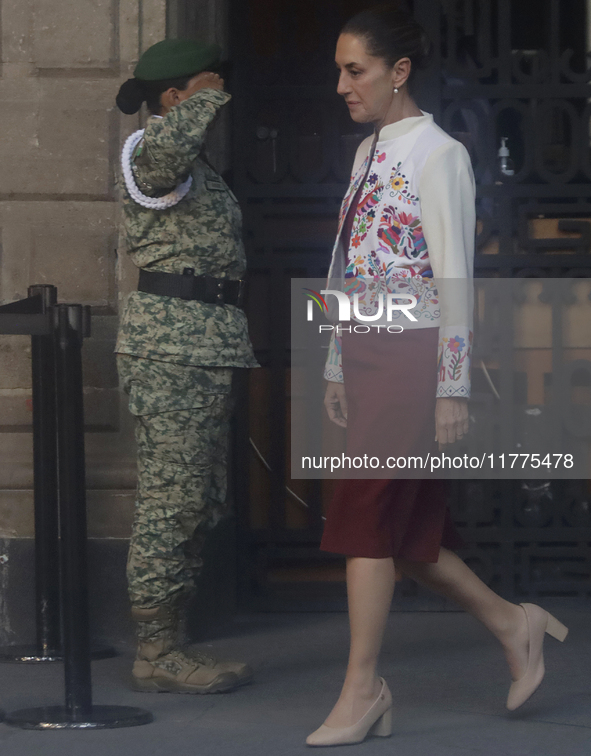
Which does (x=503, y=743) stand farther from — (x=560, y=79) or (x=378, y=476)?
(x=560, y=79)

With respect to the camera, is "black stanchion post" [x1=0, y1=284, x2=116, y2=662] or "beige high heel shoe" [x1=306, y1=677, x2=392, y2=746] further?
"black stanchion post" [x1=0, y1=284, x2=116, y2=662]

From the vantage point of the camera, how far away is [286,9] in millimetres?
Answer: 4434

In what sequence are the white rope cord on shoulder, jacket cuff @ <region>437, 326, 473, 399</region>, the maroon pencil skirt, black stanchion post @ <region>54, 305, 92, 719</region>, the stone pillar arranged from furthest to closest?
1. the stone pillar
2. the white rope cord on shoulder
3. black stanchion post @ <region>54, 305, 92, 719</region>
4. the maroon pencil skirt
5. jacket cuff @ <region>437, 326, 473, 399</region>

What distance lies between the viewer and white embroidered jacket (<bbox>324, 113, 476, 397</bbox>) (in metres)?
2.62

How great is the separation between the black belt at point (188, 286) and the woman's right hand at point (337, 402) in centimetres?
58

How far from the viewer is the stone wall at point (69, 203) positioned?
3.86 m

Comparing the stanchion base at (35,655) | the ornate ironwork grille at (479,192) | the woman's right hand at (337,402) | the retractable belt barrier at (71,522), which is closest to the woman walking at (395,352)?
the woman's right hand at (337,402)

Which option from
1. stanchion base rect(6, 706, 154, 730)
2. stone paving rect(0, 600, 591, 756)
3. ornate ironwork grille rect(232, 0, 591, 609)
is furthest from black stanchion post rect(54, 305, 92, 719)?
ornate ironwork grille rect(232, 0, 591, 609)

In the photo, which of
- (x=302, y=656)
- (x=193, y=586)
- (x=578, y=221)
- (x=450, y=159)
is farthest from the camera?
(x=578, y=221)

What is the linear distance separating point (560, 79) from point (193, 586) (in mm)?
2555

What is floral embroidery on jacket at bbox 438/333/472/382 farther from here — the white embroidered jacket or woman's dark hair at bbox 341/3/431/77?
woman's dark hair at bbox 341/3/431/77

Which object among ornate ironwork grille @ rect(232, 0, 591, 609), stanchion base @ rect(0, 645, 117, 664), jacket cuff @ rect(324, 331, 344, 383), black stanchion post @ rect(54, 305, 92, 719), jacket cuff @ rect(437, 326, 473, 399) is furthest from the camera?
ornate ironwork grille @ rect(232, 0, 591, 609)

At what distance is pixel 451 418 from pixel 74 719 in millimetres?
1332

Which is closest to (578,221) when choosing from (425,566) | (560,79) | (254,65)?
(560,79)
